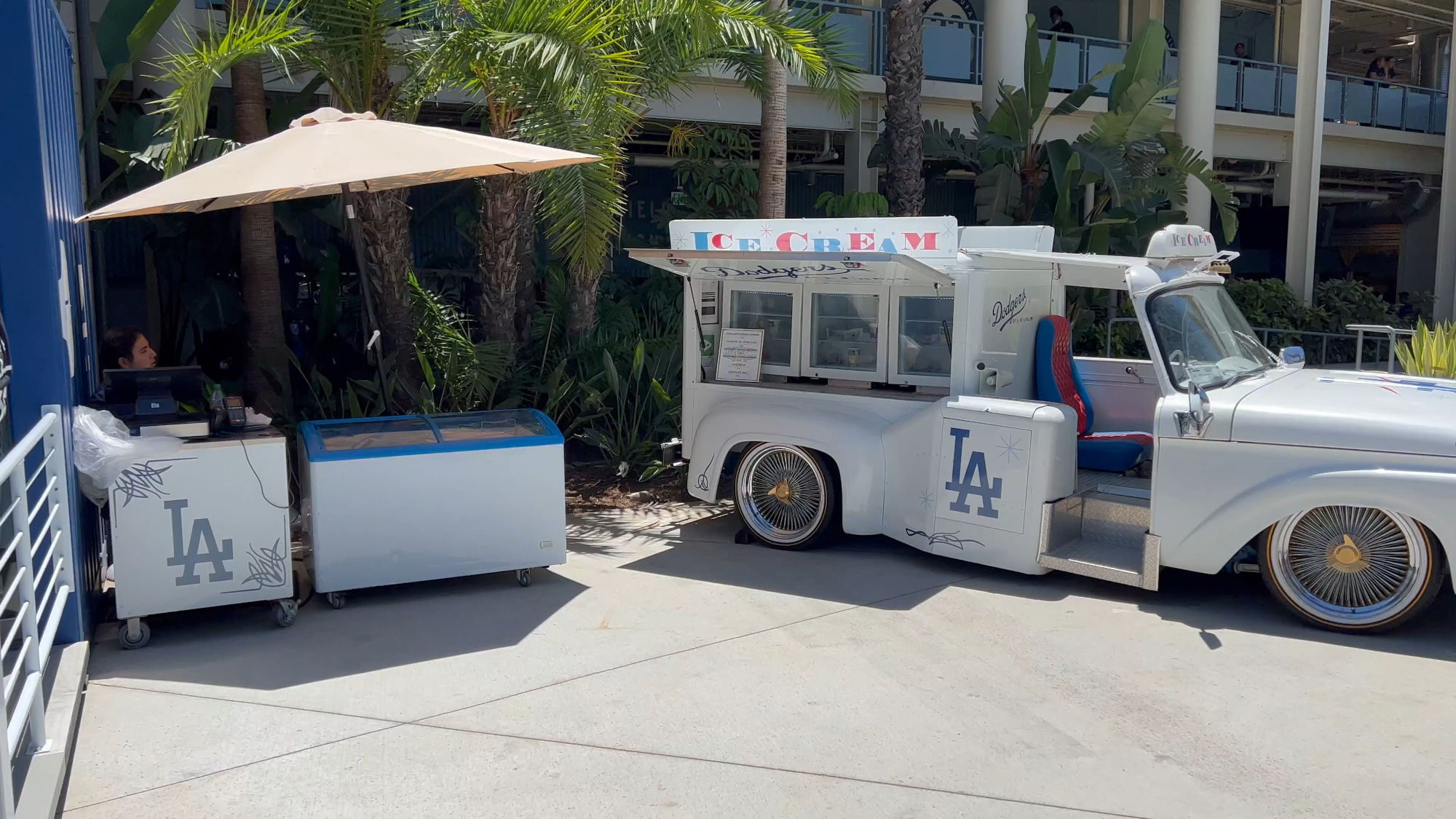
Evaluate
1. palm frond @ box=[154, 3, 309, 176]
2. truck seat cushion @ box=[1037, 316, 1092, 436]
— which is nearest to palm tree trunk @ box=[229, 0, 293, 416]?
palm frond @ box=[154, 3, 309, 176]

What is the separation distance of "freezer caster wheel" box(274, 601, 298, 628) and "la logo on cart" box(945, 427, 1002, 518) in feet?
12.5

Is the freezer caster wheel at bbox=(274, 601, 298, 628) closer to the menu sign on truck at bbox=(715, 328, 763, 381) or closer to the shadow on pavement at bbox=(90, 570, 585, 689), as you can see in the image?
the shadow on pavement at bbox=(90, 570, 585, 689)

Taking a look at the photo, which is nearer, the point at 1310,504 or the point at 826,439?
the point at 1310,504

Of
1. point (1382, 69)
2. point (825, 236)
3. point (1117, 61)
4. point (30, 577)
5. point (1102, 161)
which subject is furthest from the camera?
point (1382, 69)

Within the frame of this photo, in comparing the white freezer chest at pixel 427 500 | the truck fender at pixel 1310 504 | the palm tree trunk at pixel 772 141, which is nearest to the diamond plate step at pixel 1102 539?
the truck fender at pixel 1310 504

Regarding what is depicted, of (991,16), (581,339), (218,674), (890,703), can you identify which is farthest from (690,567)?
(991,16)

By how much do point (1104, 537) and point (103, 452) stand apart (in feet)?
18.1

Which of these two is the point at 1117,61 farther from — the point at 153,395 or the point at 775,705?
the point at 153,395

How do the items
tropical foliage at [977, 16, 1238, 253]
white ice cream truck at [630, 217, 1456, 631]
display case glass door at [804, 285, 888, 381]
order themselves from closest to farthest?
white ice cream truck at [630, 217, 1456, 631]
display case glass door at [804, 285, 888, 381]
tropical foliage at [977, 16, 1238, 253]

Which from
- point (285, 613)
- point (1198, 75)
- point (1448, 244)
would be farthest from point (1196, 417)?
point (1448, 244)

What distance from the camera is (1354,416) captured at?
576 centimetres

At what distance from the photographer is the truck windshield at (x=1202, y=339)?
21.0ft

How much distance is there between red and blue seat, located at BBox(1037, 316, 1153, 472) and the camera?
7.23 meters

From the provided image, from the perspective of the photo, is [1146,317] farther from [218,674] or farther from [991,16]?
[991,16]
